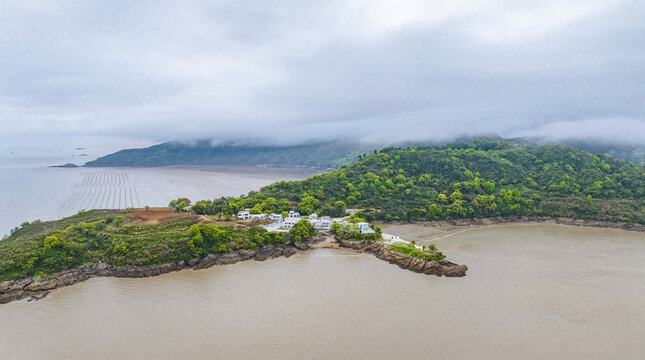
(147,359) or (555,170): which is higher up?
(555,170)

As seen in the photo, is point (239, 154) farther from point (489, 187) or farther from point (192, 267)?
point (192, 267)

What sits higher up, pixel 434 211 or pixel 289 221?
pixel 289 221

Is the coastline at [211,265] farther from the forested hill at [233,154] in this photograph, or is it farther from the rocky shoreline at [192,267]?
the forested hill at [233,154]

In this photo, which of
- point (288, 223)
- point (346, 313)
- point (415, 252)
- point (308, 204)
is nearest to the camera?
point (346, 313)

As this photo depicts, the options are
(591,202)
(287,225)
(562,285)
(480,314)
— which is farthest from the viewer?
(591,202)

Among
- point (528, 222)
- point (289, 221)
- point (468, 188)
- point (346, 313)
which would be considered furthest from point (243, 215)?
point (528, 222)

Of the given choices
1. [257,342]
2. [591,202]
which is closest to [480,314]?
[257,342]

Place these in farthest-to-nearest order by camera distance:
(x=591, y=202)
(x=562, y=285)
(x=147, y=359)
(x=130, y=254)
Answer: (x=591, y=202) → (x=130, y=254) → (x=562, y=285) → (x=147, y=359)

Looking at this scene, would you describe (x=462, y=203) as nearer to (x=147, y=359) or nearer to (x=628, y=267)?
(x=628, y=267)
